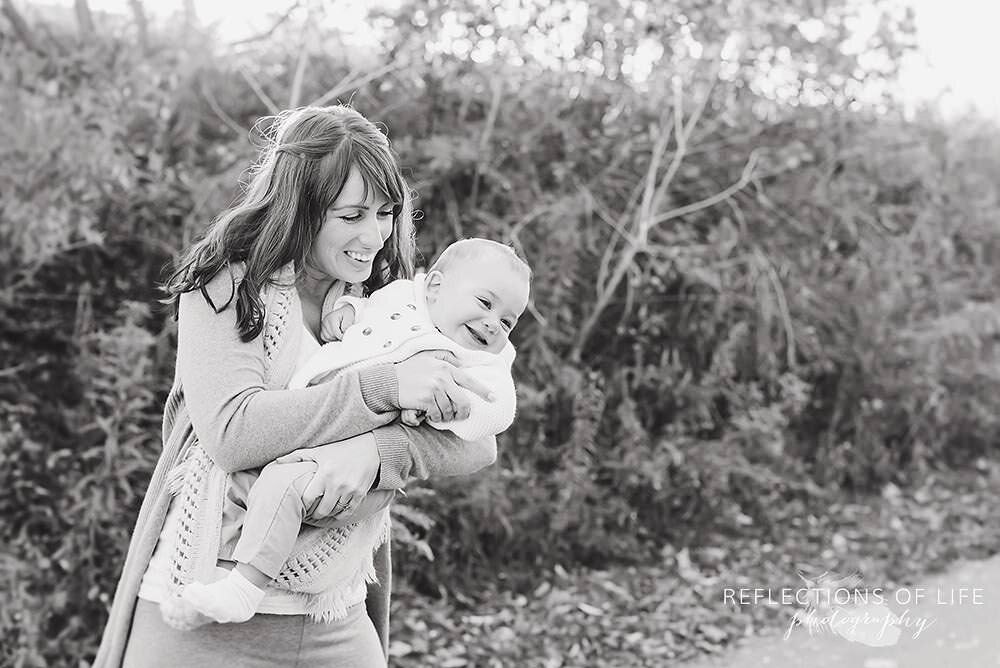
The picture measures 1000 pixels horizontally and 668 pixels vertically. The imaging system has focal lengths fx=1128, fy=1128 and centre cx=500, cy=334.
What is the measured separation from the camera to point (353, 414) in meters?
1.95

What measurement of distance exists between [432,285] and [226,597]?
736 mm

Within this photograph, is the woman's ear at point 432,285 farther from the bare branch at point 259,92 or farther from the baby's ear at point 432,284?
the bare branch at point 259,92

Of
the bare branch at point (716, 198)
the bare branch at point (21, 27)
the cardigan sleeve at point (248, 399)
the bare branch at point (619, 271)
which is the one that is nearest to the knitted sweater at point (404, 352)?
the cardigan sleeve at point (248, 399)

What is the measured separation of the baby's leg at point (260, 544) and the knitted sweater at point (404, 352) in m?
0.22

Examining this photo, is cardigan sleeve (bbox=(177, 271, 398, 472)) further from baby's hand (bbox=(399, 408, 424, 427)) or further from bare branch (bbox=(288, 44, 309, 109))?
bare branch (bbox=(288, 44, 309, 109))

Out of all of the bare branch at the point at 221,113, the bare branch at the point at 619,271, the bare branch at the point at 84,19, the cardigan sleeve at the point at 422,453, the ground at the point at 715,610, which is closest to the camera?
the cardigan sleeve at the point at 422,453

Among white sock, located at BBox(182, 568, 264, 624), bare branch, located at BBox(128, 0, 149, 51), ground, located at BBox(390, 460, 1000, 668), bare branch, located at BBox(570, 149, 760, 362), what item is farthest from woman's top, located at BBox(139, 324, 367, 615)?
bare branch, located at BBox(570, 149, 760, 362)

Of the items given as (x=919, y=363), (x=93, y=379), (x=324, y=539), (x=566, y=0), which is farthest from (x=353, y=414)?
(x=919, y=363)

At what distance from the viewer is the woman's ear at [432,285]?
2.26 metres

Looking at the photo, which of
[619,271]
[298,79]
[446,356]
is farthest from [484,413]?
[619,271]

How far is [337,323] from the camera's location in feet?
7.33

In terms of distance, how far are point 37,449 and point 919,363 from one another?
19.3ft

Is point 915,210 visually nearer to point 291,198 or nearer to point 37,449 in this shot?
point 37,449

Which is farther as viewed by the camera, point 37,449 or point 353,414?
point 37,449
